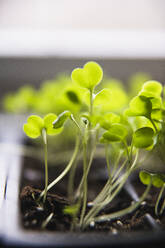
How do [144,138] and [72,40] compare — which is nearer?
[144,138]

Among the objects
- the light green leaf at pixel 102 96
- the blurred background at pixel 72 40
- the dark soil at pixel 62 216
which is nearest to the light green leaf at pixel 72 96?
the light green leaf at pixel 102 96

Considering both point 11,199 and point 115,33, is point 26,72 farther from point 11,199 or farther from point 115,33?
point 11,199

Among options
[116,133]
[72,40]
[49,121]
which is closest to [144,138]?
[116,133]

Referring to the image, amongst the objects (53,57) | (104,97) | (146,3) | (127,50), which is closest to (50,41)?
(53,57)

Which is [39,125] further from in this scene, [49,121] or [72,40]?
[72,40]

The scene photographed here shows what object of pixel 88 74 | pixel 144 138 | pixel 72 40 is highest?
pixel 72 40

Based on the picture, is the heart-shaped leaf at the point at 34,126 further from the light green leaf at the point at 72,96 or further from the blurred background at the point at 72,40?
the blurred background at the point at 72,40
